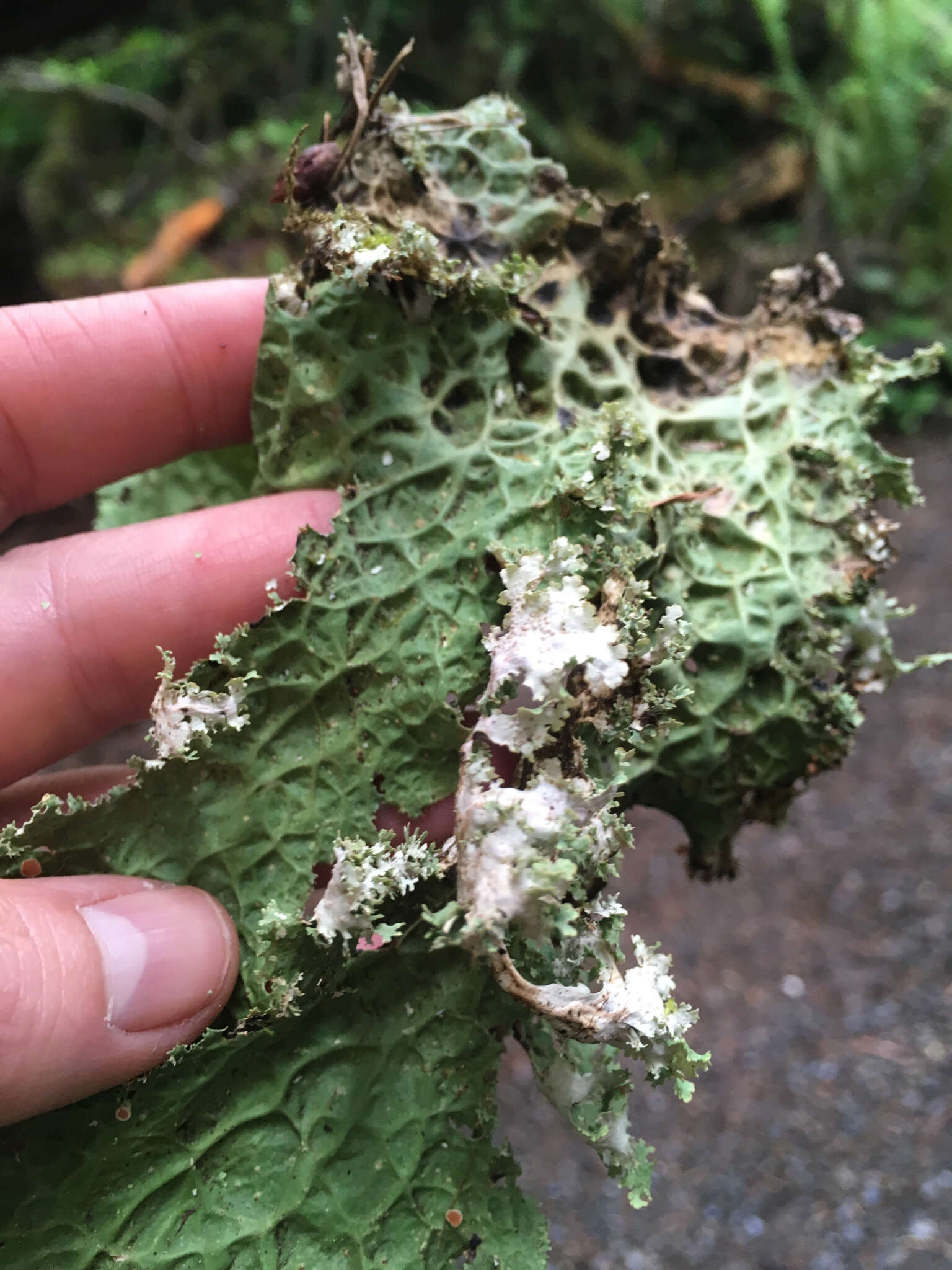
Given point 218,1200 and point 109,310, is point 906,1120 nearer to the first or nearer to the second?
point 218,1200

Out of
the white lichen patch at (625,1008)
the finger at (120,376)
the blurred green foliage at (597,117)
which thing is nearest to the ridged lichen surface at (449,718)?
the white lichen patch at (625,1008)

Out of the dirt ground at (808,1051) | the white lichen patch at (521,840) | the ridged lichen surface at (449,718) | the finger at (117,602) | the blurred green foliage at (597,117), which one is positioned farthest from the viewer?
the blurred green foliage at (597,117)

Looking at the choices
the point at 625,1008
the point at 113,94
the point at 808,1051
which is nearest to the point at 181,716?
the point at 625,1008

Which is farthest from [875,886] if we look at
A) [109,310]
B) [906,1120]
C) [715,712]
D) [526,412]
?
[109,310]

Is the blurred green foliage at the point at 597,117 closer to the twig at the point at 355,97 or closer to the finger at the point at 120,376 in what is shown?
the finger at the point at 120,376

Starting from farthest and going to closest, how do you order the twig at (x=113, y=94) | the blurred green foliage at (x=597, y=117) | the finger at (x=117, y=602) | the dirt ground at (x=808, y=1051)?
the blurred green foliage at (x=597, y=117) → the twig at (x=113, y=94) → the dirt ground at (x=808, y=1051) → the finger at (x=117, y=602)

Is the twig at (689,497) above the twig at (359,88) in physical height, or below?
below

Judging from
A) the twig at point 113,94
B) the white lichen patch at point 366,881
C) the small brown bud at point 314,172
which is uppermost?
the small brown bud at point 314,172

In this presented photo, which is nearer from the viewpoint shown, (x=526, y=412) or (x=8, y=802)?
(x=526, y=412)
